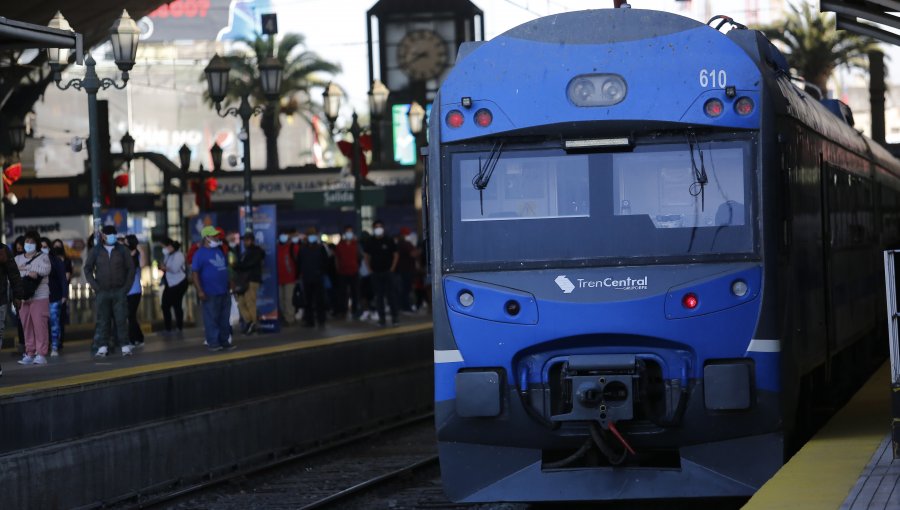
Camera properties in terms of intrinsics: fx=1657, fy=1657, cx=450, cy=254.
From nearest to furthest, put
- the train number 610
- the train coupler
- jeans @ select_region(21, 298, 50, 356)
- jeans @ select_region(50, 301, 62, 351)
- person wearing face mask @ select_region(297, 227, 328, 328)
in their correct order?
1. the train coupler
2. the train number 610
3. jeans @ select_region(21, 298, 50, 356)
4. jeans @ select_region(50, 301, 62, 351)
5. person wearing face mask @ select_region(297, 227, 328, 328)

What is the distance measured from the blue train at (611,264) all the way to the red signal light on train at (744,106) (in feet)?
0.03

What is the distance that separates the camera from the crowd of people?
21.1 metres

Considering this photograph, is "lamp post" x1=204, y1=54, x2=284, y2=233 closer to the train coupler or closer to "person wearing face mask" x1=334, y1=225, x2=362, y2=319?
"person wearing face mask" x1=334, y1=225, x2=362, y2=319

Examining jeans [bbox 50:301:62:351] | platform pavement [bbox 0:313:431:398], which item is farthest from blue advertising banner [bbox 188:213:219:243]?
jeans [bbox 50:301:62:351]

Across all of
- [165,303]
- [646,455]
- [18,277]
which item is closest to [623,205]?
[646,455]

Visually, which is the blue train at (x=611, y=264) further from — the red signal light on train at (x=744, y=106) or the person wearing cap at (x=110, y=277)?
the person wearing cap at (x=110, y=277)

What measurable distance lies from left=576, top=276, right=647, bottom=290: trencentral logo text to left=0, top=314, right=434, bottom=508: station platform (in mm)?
5847

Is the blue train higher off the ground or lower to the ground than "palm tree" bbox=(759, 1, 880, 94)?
lower

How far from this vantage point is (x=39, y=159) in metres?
75.4

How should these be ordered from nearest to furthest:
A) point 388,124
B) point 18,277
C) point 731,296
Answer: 1. point 731,296
2. point 18,277
3. point 388,124

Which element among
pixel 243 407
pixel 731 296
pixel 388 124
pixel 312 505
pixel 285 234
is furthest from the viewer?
pixel 388 124

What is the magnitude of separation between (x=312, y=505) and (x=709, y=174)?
539 centimetres

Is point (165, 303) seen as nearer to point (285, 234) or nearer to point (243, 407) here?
point (285, 234)

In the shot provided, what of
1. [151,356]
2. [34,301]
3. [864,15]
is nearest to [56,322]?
[151,356]
